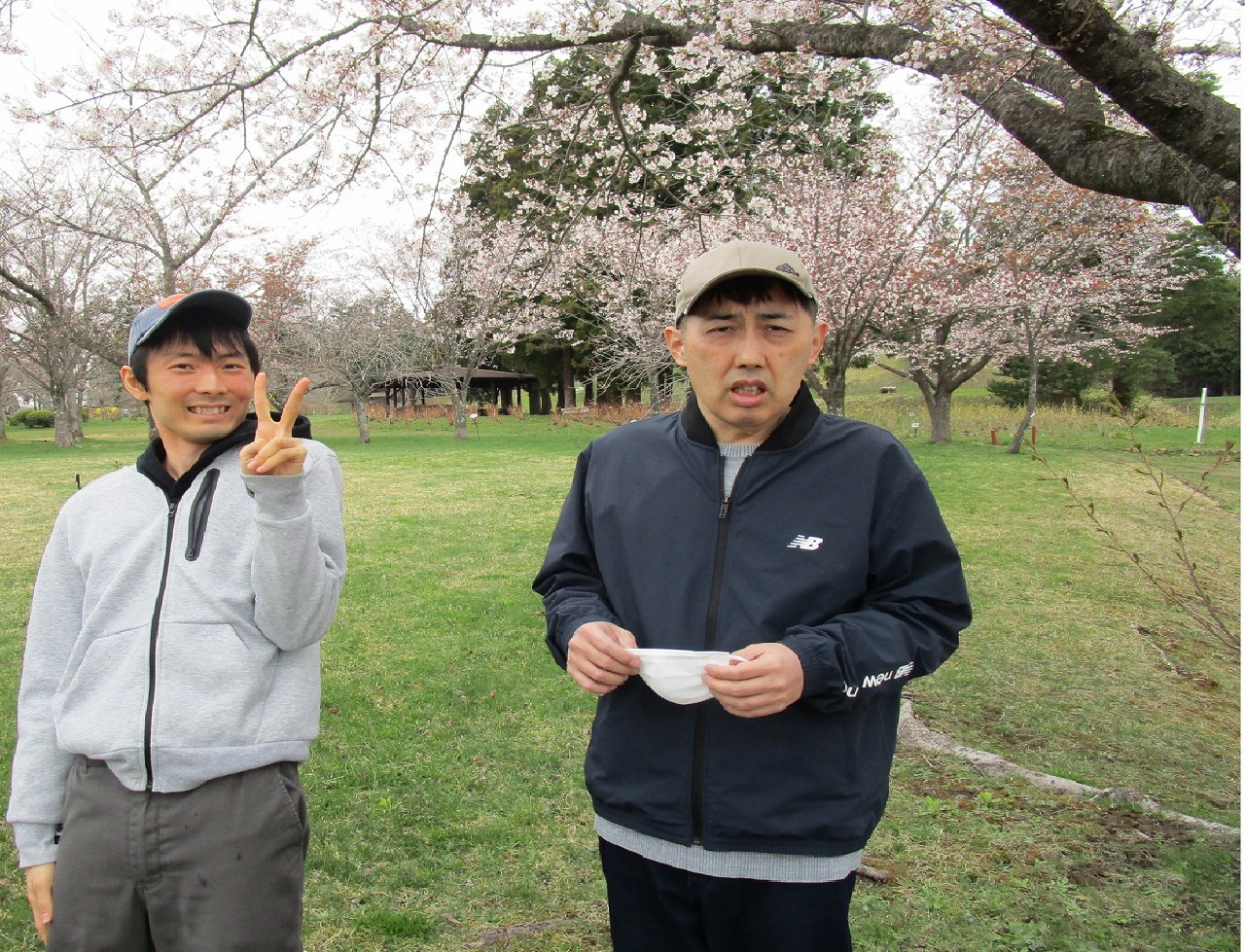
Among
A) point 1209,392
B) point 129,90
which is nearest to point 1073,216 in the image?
point 129,90

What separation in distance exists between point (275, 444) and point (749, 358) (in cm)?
83

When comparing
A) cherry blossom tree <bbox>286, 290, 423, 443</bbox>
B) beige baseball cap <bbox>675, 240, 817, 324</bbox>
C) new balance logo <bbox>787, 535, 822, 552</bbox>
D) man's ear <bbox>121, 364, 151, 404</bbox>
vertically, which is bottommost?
new balance logo <bbox>787, 535, 822, 552</bbox>

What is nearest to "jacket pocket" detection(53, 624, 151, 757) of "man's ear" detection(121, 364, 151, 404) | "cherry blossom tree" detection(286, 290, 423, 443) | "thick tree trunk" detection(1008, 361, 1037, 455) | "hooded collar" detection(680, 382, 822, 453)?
"man's ear" detection(121, 364, 151, 404)

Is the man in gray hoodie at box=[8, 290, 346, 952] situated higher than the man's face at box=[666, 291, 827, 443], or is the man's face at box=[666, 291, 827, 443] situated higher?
the man's face at box=[666, 291, 827, 443]

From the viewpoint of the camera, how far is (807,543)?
154 cm

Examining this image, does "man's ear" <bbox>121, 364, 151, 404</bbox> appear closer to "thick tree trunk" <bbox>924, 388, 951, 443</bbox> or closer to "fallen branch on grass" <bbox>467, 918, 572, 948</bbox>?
"fallen branch on grass" <bbox>467, 918, 572, 948</bbox>

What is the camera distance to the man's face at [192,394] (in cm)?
169

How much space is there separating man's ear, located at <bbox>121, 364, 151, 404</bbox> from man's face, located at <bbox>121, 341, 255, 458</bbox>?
0.04 feet

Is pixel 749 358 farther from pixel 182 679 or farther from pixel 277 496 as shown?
pixel 182 679

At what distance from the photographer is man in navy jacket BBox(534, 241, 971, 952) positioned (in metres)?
1.50

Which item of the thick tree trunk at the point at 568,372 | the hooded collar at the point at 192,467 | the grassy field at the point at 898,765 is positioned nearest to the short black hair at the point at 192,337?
the hooded collar at the point at 192,467

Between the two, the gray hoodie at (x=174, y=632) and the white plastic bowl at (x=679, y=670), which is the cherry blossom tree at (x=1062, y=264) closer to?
the white plastic bowl at (x=679, y=670)

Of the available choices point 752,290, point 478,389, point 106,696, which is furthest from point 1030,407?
point 478,389

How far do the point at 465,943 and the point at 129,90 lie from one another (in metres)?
4.65
